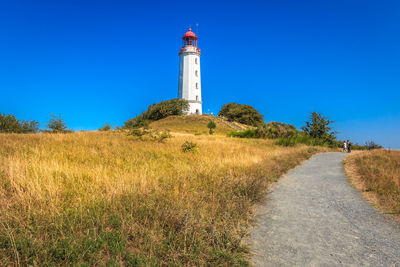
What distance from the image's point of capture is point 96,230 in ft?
10.5

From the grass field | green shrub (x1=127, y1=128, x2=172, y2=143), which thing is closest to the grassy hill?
green shrub (x1=127, y1=128, x2=172, y2=143)

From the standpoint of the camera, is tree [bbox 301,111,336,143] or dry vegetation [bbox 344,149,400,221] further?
tree [bbox 301,111,336,143]

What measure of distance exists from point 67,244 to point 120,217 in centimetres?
81

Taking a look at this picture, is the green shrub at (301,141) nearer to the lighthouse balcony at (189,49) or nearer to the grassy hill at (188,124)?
the grassy hill at (188,124)

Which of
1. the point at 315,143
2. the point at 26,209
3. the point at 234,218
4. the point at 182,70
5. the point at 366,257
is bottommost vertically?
the point at 366,257

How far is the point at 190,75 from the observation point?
204 feet

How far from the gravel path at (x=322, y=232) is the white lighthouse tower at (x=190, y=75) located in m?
57.4

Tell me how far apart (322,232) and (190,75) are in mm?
60924

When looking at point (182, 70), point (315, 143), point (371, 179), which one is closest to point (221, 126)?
point (182, 70)

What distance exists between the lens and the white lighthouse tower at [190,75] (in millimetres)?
62125

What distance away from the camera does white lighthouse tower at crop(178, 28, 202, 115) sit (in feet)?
204

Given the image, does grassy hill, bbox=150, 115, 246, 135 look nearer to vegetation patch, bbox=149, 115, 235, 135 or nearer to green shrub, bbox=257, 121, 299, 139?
vegetation patch, bbox=149, 115, 235, 135

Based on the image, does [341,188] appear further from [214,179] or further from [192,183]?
[192,183]

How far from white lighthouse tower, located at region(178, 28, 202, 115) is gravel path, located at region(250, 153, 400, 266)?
57.4 m
